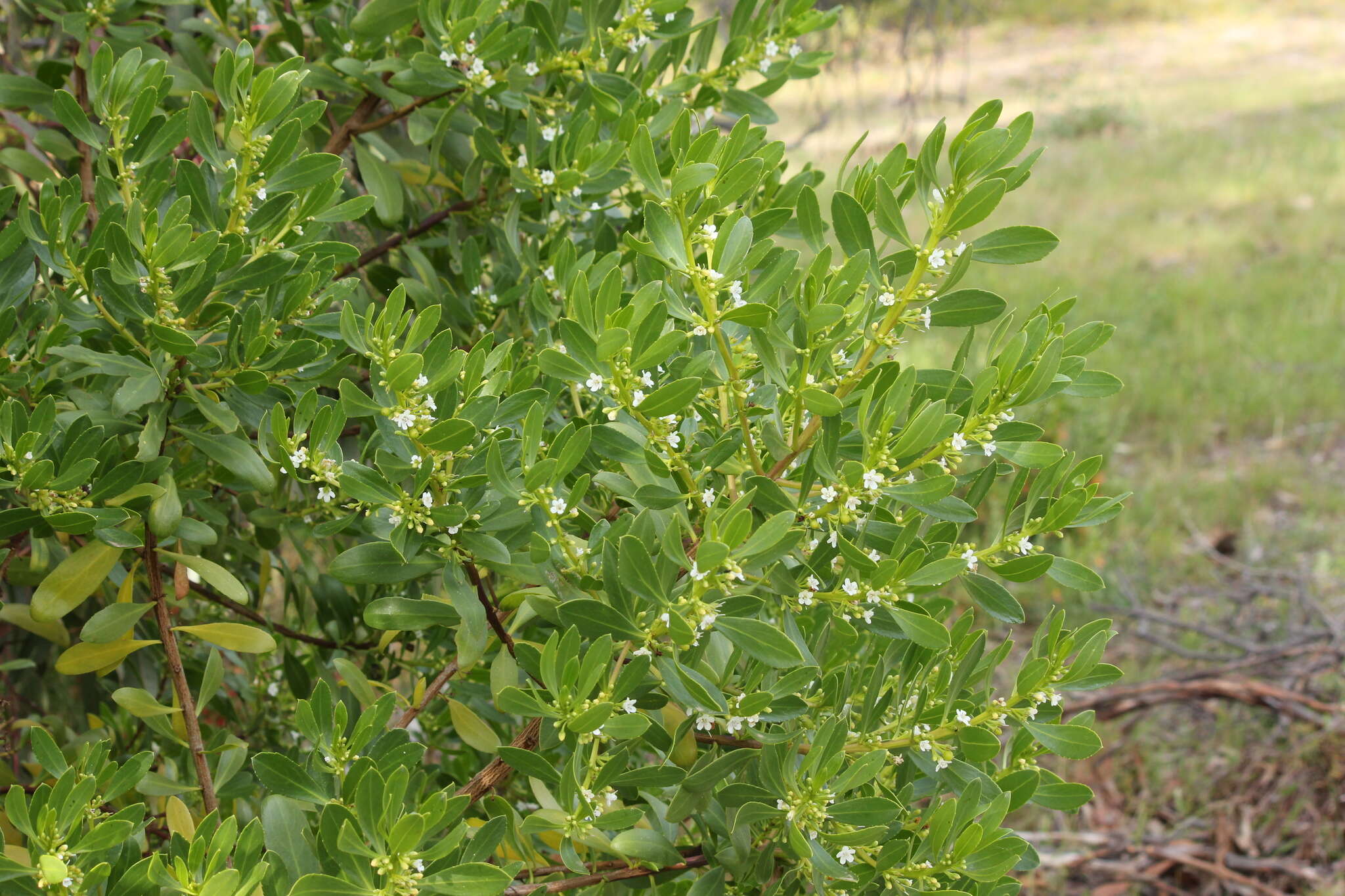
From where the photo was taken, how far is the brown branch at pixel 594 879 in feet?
2.53

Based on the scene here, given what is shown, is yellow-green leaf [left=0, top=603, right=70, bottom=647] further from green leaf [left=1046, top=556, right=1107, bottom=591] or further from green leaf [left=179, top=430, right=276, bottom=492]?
green leaf [left=1046, top=556, right=1107, bottom=591]

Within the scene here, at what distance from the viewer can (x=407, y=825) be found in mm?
626

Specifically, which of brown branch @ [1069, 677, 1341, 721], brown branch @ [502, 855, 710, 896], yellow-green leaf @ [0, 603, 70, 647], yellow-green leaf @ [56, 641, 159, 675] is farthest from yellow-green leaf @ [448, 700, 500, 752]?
brown branch @ [1069, 677, 1341, 721]

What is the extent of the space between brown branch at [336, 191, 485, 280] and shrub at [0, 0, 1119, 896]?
0.19 metres

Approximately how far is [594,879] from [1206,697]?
2.05 meters

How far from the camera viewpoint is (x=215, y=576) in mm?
894

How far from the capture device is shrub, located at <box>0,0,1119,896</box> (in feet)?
2.33

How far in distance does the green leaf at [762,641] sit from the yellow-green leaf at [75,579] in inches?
19.4

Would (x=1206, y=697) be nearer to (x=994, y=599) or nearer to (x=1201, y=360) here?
(x=994, y=599)

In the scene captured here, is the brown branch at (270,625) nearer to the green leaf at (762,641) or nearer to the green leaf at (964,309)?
the green leaf at (762,641)

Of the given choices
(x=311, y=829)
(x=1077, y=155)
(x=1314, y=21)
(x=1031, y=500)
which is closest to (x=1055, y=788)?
(x=1031, y=500)

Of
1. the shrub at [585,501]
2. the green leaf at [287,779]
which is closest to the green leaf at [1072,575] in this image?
the shrub at [585,501]

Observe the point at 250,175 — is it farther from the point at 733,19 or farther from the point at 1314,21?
the point at 1314,21

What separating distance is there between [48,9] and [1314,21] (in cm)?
1597
